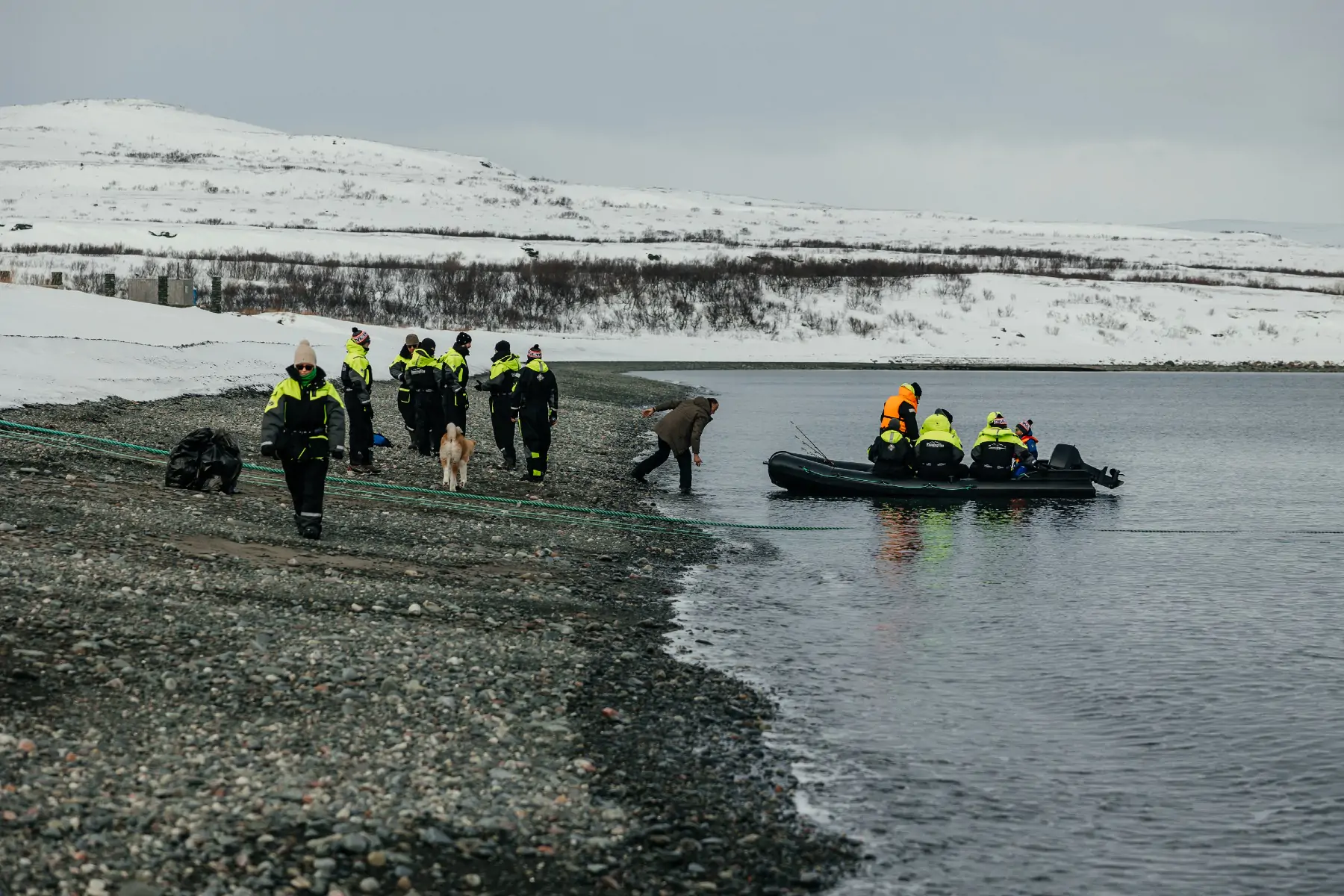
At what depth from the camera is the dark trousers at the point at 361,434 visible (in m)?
19.2

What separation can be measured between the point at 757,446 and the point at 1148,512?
11.5 meters

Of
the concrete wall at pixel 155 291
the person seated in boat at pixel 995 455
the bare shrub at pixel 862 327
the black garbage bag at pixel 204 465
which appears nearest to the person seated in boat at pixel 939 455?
the person seated in boat at pixel 995 455

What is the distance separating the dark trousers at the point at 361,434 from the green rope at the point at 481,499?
42 cm

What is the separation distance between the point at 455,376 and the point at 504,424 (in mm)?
1010

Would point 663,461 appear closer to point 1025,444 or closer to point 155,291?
point 1025,444

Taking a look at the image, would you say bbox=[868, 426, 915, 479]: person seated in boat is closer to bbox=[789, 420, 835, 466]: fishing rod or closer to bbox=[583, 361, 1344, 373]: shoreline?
bbox=[789, 420, 835, 466]: fishing rod

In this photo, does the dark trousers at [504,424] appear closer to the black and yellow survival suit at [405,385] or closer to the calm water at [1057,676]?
the black and yellow survival suit at [405,385]

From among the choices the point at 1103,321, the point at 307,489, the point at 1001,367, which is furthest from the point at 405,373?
the point at 1103,321

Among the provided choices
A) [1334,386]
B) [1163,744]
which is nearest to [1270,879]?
[1163,744]

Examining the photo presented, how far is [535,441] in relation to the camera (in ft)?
65.6

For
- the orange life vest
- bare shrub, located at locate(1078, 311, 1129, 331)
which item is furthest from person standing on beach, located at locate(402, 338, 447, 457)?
bare shrub, located at locate(1078, 311, 1129, 331)

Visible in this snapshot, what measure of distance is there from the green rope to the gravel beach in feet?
7.56

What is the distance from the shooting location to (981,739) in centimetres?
986

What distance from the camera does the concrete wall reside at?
51.3 meters
